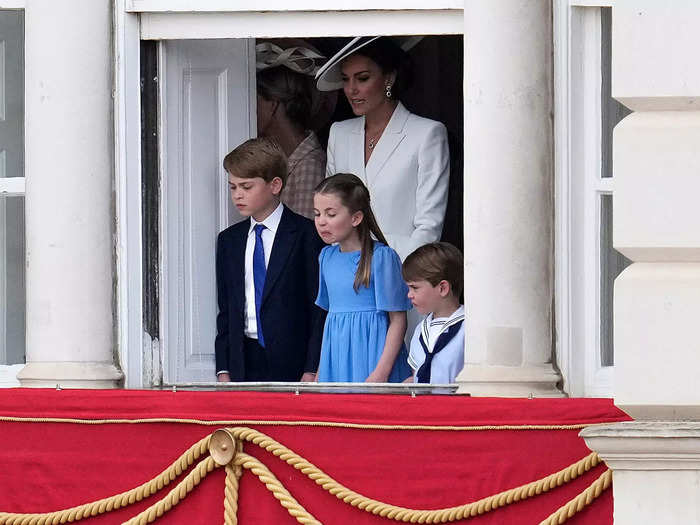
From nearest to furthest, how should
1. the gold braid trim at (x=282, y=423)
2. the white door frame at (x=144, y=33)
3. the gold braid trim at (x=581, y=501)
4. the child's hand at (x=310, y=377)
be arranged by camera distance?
1. the gold braid trim at (x=581, y=501)
2. the gold braid trim at (x=282, y=423)
3. the white door frame at (x=144, y=33)
4. the child's hand at (x=310, y=377)

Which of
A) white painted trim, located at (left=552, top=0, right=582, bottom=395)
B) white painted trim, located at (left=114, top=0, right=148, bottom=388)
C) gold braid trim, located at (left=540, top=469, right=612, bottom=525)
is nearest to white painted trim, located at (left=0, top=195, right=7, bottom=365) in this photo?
white painted trim, located at (left=114, top=0, right=148, bottom=388)

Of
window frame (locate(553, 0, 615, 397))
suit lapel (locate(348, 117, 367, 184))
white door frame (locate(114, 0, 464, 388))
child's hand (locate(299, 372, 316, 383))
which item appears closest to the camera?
window frame (locate(553, 0, 615, 397))

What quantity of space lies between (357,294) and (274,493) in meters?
1.24

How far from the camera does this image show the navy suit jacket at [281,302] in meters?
9.80

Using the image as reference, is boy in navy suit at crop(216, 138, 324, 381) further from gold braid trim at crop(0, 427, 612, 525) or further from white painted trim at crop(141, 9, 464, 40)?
gold braid trim at crop(0, 427, 612, 525)

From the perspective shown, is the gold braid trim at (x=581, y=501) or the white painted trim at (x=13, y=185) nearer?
the gold braid trim at (x=581, y=501)

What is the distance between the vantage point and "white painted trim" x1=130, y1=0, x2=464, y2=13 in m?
9.27

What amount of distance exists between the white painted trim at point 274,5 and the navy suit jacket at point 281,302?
107 centimetres

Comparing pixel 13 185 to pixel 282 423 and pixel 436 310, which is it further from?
pixel 436 310

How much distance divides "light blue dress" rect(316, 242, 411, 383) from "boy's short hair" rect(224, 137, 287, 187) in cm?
56

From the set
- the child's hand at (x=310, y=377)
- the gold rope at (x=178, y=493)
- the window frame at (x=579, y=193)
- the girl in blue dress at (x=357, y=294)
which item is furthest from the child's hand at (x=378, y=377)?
the gold rope at (x=178, y=493)

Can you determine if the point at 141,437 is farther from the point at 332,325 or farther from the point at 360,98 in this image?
the point at 360,98

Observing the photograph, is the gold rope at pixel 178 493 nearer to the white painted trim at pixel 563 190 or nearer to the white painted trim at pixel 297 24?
the white painted trim at pixel 563 190

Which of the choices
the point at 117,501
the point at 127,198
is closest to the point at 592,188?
the point at 127,198
